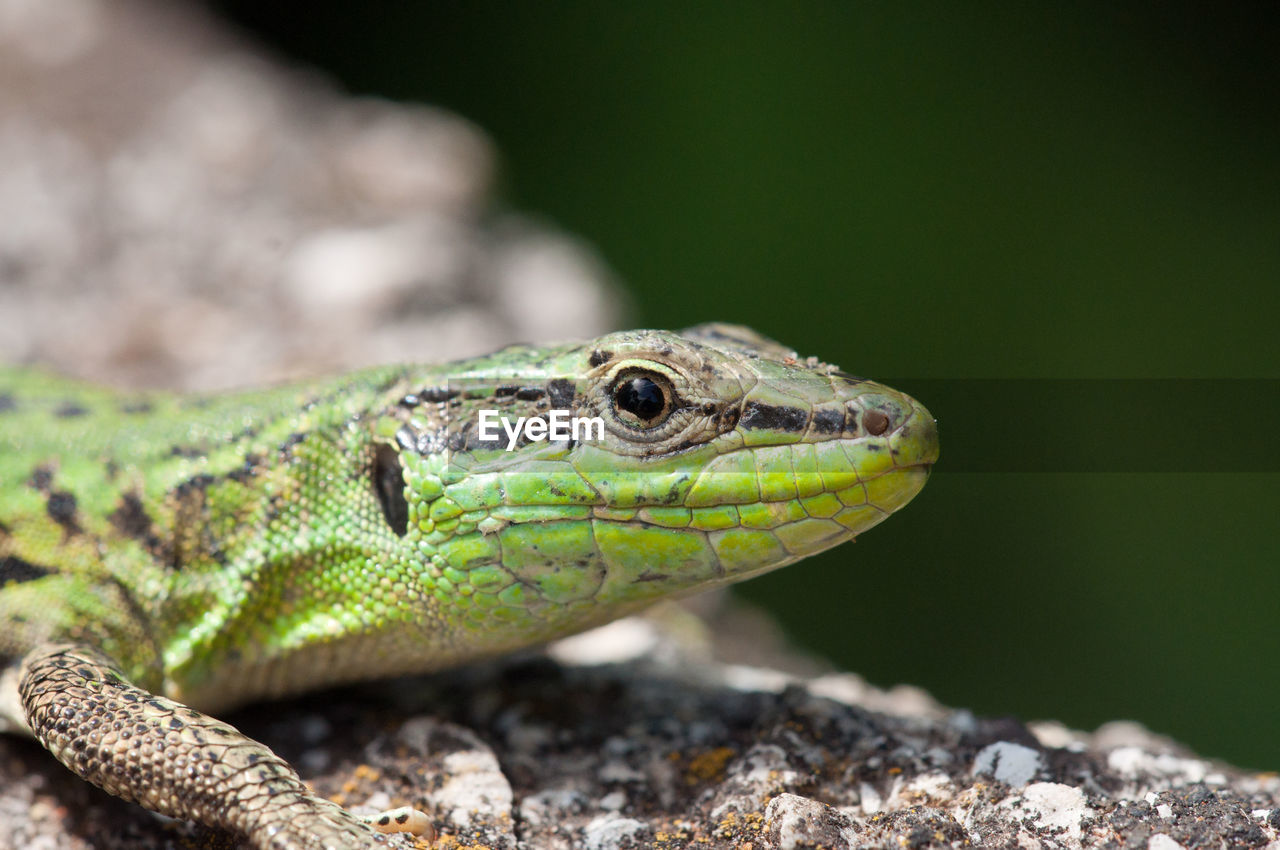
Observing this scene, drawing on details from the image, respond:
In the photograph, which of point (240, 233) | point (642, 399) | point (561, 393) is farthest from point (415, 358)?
point (642, 399)

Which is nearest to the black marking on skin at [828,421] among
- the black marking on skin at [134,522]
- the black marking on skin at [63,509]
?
the black marking on skin at [134,522]

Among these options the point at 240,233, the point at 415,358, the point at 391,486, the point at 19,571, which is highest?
the point at 240,233

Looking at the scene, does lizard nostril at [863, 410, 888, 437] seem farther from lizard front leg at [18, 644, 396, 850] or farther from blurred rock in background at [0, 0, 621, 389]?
blurred rock in background at [0, 0, 621, 389]

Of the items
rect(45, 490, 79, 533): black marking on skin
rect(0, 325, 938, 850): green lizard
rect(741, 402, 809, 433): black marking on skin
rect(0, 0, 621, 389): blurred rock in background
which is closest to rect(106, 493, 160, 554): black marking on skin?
rect(0, 325, 938, 850): green lizard

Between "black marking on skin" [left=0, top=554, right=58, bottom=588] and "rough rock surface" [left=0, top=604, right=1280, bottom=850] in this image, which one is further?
"black marking on skin" [left=0, top=554, right=58, bottom=588]

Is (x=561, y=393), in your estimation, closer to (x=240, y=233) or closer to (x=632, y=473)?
(x=632, y=473)

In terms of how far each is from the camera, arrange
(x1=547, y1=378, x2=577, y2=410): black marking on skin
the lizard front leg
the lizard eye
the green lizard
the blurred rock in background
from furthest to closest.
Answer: the blurred rock in background → (x1=547, y1=378, x2=577, y2=410): black marking on skin → the lizard eye → the green lizard → the lizard front leg
